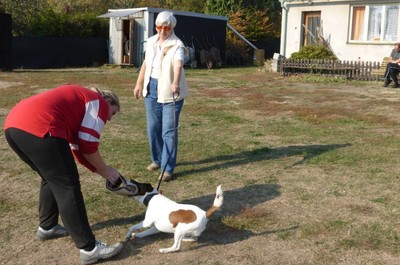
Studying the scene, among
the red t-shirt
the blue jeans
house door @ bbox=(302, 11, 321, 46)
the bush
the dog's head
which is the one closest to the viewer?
the red t-shirt

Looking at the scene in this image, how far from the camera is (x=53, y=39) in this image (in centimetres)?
2322

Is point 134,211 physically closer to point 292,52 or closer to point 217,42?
point 292,52

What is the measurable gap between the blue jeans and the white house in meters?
14.2

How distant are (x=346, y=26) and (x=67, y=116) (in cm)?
1727

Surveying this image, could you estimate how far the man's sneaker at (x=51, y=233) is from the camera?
3971 mm

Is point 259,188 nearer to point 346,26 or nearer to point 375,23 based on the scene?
point 375,23

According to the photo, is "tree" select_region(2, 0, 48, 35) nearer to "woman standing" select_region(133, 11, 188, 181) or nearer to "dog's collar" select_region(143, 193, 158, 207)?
"woman standing" select_region(133, 11, 188, 181)

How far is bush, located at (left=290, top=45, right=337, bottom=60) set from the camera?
748 inches

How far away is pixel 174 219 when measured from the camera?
12.4ft

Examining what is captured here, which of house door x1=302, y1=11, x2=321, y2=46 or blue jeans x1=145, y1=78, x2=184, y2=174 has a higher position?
house door x1=302, y1=11, x2=321, y2=46

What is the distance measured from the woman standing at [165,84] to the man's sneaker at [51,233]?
145 centimetres

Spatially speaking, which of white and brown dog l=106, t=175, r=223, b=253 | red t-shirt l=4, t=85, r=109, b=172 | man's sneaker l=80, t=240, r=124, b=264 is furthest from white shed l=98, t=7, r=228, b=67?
man's sneaker l=80, t=240, r=124, b=264

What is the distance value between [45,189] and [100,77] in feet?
48.0

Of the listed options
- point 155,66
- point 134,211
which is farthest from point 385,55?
point 134,211
